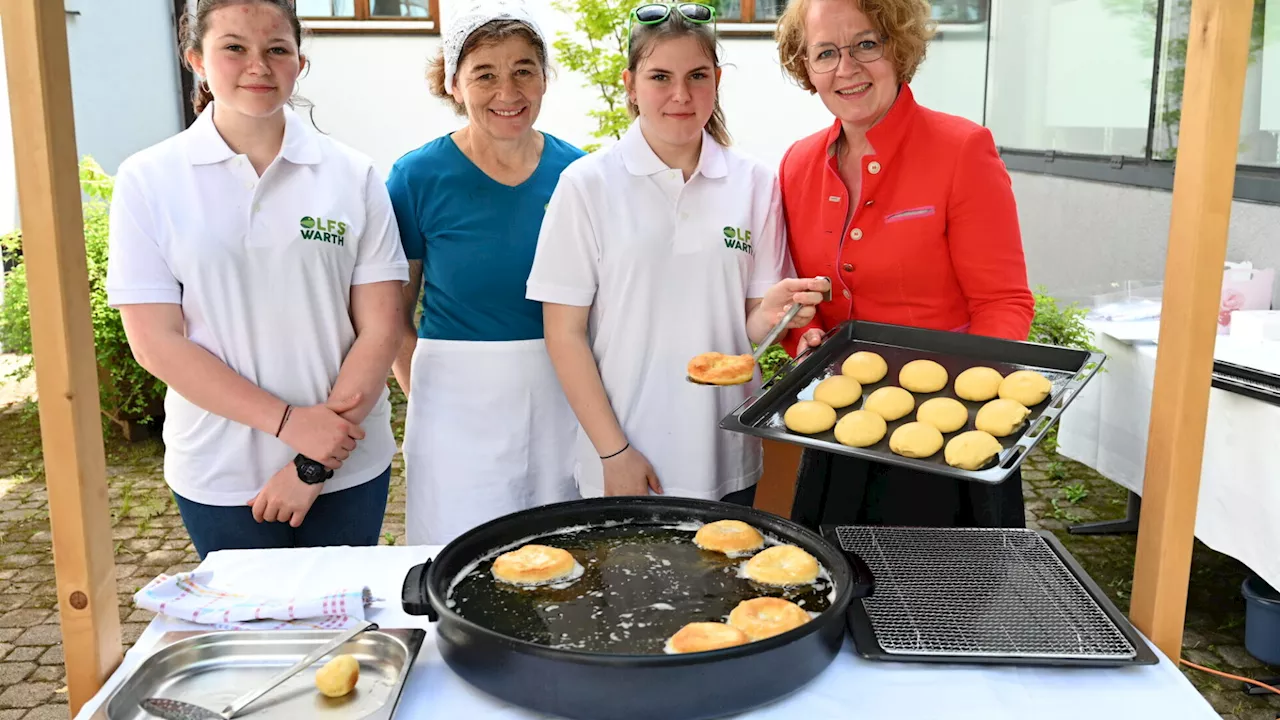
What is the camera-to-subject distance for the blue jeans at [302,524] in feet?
8.31

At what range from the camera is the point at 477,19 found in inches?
106

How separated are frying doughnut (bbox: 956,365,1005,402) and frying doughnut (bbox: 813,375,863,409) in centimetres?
20

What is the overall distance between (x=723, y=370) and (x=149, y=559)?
12.4 feet

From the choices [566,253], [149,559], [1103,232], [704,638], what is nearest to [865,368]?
[566,253]

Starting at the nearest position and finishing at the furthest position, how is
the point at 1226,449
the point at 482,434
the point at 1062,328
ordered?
the point at 482,434 < the point at 1226,449 < the point at 1062,328

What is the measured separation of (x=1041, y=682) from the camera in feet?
4.95

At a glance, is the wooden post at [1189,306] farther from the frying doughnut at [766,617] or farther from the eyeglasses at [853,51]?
the eyeglasses at [853,51]

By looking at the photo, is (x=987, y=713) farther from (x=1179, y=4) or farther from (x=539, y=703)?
(x=1179, y=4)

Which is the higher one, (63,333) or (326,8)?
(326,8)

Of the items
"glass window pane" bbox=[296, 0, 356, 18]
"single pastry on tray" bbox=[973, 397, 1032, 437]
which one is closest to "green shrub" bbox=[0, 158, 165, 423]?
"glass window pane" bbox=[296, 0, 356, 18]

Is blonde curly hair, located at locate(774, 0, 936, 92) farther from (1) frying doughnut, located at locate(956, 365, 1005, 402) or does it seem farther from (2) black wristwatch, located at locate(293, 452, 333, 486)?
(2) black wristwatch, located at locate(293, 452, 333, 486)

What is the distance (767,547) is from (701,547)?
0.38 ft

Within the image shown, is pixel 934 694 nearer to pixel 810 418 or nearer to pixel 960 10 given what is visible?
pixel 810 418

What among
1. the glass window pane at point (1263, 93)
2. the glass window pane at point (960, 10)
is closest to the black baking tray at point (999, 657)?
the glass window pane at point (1263, 93)
